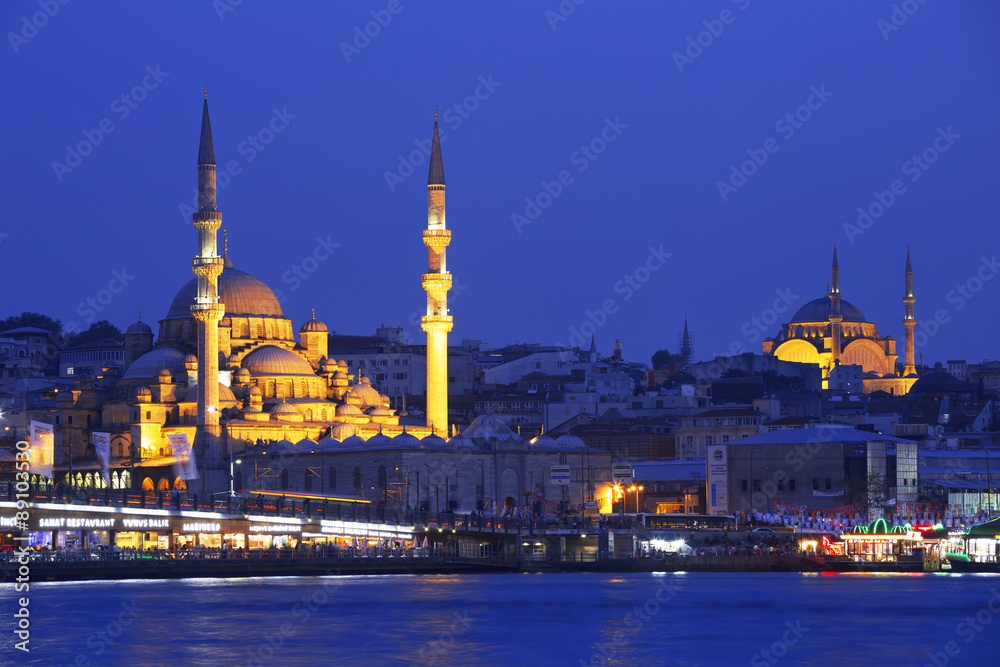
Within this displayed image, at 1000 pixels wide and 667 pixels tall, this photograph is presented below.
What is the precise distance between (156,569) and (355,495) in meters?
18.6

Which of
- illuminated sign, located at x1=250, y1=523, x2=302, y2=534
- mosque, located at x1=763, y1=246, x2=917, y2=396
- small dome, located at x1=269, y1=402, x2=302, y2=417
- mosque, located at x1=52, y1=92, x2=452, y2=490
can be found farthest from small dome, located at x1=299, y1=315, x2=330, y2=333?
mosque, located at x1=763, y1=246, x2=917, y2=396

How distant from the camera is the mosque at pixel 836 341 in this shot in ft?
471

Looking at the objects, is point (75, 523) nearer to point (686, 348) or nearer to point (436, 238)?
point (436, 238)

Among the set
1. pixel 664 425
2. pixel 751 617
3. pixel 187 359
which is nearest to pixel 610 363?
pixel 664 425

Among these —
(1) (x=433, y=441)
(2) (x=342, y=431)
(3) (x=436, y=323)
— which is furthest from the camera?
(2) (x=342, y=431)

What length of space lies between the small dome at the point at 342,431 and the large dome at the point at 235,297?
9972 mm

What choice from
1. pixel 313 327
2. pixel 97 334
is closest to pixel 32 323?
pixel 97 334

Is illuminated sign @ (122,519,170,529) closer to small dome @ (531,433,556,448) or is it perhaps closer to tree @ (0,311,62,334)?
small dome @ (531,433,556,448)

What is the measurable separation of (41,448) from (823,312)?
90074mm

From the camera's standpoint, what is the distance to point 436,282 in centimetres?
8494

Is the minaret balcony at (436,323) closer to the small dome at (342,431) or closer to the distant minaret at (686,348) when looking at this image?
the small dome at (342,431)

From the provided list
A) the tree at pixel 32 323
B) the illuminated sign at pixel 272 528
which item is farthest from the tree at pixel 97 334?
the illuminated sign at pixel 272 528

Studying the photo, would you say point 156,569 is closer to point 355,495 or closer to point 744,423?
point 355,495

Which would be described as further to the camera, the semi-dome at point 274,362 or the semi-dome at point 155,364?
the semi-dome at point 274,362
